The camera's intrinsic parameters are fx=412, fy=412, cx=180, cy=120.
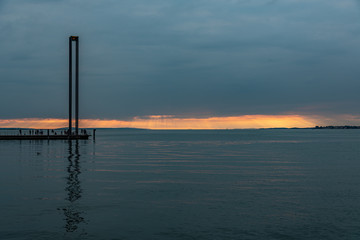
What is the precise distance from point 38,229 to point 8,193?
34.4 feet

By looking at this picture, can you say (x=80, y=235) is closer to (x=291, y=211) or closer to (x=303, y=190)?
(x=291, y=211)

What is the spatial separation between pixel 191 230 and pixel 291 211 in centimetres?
629

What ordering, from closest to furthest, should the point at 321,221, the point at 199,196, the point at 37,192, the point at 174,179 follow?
the point at 321,221 < the point at 199,196 < the point at 37,192 < the point at 174,179

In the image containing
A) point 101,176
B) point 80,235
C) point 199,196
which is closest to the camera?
point 80,235

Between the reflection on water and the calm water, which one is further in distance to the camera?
the reflection on water

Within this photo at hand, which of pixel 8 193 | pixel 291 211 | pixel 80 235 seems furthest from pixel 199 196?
pixel 8 193

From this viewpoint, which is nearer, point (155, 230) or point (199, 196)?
point (155, 230)

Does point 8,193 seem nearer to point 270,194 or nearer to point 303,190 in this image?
point 270,194

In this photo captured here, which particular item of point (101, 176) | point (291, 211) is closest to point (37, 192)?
point (101, 176)

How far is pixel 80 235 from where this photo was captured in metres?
16.6

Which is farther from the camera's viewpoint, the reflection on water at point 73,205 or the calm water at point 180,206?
the reflection on water at point 73,205

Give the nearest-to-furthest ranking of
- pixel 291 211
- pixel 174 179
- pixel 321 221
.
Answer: pixel 321 221 → pixel 291 211 → pixel 174 179

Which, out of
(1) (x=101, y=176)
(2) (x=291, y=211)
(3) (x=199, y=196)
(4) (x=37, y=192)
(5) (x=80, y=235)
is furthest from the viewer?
(1) (x=101, y=176)

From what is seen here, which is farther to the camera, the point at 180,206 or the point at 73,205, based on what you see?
the point at 73,205
